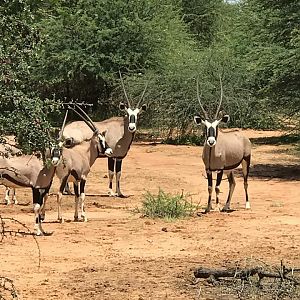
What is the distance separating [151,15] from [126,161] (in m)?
9.59

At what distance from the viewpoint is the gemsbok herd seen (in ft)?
37.0

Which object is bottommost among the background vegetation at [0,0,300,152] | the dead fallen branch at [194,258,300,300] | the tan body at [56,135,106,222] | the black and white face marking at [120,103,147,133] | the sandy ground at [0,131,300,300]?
the sandy ground at [0,131,300,300]

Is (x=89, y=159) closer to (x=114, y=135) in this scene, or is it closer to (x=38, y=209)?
(x=38, y=209)

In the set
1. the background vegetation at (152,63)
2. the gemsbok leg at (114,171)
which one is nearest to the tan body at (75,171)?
the gemsbok leg at (114,171)

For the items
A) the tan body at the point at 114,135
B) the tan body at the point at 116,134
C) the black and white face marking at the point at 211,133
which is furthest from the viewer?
the tan body at the point at 116,134

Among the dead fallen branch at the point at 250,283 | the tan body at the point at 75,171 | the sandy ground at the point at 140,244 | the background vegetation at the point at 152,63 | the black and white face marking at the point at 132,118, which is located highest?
the background vegetation at the point at 152,63

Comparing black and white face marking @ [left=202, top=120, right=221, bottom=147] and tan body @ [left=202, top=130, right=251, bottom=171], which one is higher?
black and white face marking @ [left=202, top=120, right=221, bottom=147]

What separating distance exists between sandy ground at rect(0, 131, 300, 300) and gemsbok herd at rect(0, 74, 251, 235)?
1.51ft

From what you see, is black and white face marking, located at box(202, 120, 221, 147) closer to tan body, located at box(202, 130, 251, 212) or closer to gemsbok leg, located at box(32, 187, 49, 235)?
tan body, located at box(202, 130, 251, 212)

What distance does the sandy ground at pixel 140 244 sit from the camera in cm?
798

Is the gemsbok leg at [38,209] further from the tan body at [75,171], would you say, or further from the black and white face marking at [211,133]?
the black and white face marking at [211,133]

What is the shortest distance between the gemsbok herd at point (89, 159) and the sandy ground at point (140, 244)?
1.51 ft

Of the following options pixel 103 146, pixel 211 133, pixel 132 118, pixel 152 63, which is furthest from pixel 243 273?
pixel 152 63

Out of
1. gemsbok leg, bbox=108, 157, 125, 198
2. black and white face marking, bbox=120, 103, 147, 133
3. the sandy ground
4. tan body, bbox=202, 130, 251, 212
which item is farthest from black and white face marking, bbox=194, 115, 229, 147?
black and white face marking, bbox=120, 103, 147, 133
